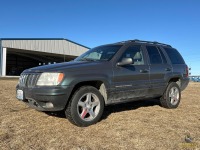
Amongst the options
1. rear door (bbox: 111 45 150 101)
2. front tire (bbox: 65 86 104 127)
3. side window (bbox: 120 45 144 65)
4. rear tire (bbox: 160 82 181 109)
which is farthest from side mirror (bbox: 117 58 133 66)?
rear tire (bbox: 160 82 181 109)

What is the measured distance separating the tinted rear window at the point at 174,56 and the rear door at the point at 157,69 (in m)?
0.37

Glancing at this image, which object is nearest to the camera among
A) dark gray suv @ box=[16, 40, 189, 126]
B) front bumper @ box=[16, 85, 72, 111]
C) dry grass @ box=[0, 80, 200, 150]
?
dry grass @ box=[0, 80, 200, 150]

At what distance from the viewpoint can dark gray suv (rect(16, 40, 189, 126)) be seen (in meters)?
4.55

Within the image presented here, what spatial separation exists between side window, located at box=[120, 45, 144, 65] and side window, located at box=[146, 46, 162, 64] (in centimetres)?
36

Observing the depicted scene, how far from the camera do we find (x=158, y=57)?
21.9ft

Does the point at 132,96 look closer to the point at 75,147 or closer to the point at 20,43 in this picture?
the point at 75,147

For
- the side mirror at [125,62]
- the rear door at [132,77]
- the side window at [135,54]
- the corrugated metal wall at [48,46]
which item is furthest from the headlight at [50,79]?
the corrugated metal wall at [48,46]

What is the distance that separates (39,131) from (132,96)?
2.29 metres

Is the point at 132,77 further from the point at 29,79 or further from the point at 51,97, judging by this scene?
the point at 29,79

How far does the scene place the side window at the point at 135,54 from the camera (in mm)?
5815

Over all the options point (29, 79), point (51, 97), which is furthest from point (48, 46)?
point (51, 97)

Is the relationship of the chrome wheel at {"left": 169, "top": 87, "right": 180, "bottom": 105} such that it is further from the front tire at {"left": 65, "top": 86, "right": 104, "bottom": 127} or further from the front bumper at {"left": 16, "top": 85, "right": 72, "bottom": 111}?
the front bumper at {"left": 16, "top": 85, "right": 72, "bottom": 111}

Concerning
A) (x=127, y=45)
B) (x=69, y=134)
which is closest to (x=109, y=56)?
(x=127, y=45)

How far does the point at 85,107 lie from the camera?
4.80 m
